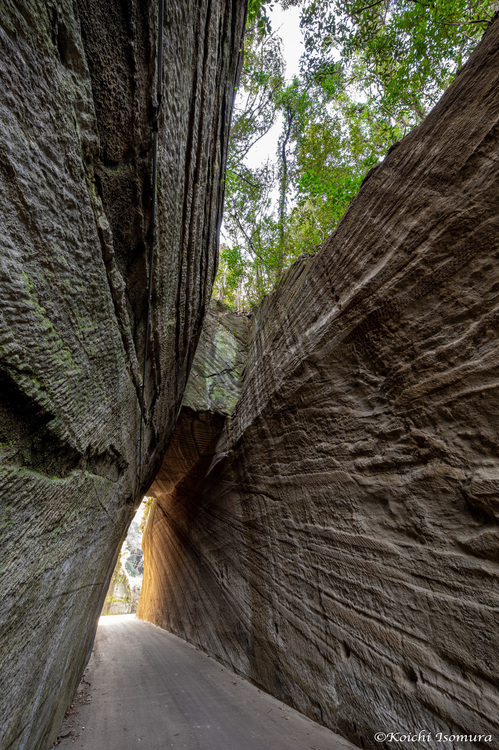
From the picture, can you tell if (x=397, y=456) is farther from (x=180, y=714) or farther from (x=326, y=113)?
(x=326, y=113)

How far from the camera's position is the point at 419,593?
2.36 metres

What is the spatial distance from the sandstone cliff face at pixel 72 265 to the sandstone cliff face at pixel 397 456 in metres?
1.71

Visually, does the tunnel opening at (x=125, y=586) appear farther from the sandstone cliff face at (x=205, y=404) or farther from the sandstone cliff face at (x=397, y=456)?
the sandstone cliff face at (x=397, y=456)

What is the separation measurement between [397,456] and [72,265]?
261 cm

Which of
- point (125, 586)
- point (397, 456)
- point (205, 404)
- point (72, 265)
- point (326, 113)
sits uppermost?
point (326, 113)

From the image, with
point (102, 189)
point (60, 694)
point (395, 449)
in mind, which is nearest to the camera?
point (102, 189)

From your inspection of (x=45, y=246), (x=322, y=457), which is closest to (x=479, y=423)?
(x=322, y=457)

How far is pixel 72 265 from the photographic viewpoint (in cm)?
174

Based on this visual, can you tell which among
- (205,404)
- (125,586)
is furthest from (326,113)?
(125,586)

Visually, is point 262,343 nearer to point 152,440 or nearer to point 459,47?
point 152,440

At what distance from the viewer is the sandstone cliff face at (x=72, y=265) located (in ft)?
4.39

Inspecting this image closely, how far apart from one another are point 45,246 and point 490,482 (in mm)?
2803

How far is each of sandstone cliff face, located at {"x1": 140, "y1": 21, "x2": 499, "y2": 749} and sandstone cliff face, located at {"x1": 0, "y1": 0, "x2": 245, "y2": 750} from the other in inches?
67.4

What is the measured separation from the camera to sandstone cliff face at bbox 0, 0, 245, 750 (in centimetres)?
134
